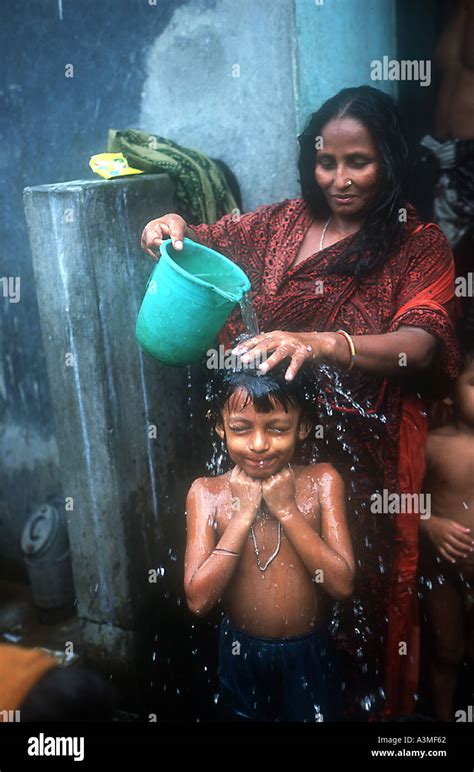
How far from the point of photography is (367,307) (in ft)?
9.55

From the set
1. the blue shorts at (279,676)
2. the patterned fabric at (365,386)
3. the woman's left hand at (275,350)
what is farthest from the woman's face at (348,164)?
the blue shorts at (279,676)

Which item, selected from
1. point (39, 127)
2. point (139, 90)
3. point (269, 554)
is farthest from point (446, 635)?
point (39, 127)

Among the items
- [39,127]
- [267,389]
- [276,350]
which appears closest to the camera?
[276,350]

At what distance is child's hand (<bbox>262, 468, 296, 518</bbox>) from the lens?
2.54 m

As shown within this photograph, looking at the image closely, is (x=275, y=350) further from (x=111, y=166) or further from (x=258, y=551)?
(x=111, y=166)

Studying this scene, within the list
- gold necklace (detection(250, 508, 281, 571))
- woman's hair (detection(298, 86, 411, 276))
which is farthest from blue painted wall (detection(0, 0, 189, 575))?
gold necklace (detection(250, 508, 281, 571))

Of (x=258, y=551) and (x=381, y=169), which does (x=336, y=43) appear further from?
(x=258, y=551)

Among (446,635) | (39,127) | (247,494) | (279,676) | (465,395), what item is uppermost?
(39,127)

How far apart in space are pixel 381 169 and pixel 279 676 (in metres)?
1.71

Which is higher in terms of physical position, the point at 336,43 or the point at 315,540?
the point at 336,43

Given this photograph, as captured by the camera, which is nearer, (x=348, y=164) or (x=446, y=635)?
(x=348, y=164)

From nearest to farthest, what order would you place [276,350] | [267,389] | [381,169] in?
1. [276,350]
2. [267,389]
3. [381,169]

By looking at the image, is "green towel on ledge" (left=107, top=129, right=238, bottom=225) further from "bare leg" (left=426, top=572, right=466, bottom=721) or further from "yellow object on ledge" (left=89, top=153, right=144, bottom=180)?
"bare leg" (left=426, top=572, right=466, bottom=721)

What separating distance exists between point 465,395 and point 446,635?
37.0 inches
